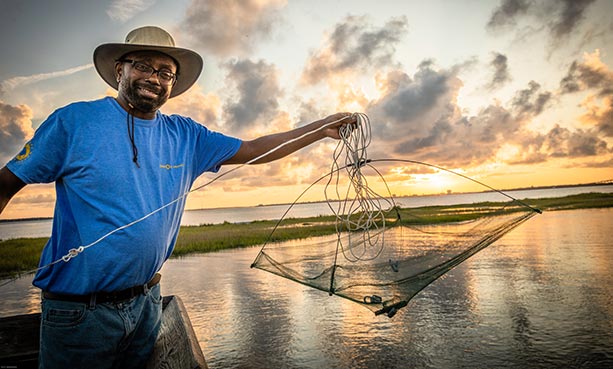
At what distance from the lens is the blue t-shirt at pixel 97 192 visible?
1713 mm

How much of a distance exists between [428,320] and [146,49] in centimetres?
699

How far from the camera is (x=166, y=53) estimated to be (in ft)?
6.89

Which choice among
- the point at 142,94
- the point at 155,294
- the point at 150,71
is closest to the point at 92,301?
the point at 155,294

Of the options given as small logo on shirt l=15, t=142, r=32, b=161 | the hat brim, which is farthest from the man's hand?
small logo on shirt l=15, t=142, r=32, b=161

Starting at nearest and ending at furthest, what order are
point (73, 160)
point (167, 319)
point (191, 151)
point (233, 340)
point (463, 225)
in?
1. point (73, 160)
2. point (191, 151)
3. point (167, 319)
4. point (233, 340)
5. point (463, 225)

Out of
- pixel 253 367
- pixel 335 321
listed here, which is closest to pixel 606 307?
pixel 335 321

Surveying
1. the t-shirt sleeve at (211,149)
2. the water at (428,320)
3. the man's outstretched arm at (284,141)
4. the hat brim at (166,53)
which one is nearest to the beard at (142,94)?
the hat brim at (166,53)

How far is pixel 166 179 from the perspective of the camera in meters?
1.99

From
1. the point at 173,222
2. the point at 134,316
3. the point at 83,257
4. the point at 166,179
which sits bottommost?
the point at 134,316

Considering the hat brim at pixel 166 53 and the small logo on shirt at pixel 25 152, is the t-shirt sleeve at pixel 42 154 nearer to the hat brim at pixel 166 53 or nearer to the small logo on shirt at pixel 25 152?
the small logo on shirt at pixel 25 152

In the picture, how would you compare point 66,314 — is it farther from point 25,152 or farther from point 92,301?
point 25,152

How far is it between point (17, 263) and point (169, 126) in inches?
691

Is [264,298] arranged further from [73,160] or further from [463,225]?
[73,160]

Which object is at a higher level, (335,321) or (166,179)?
(166,179)
